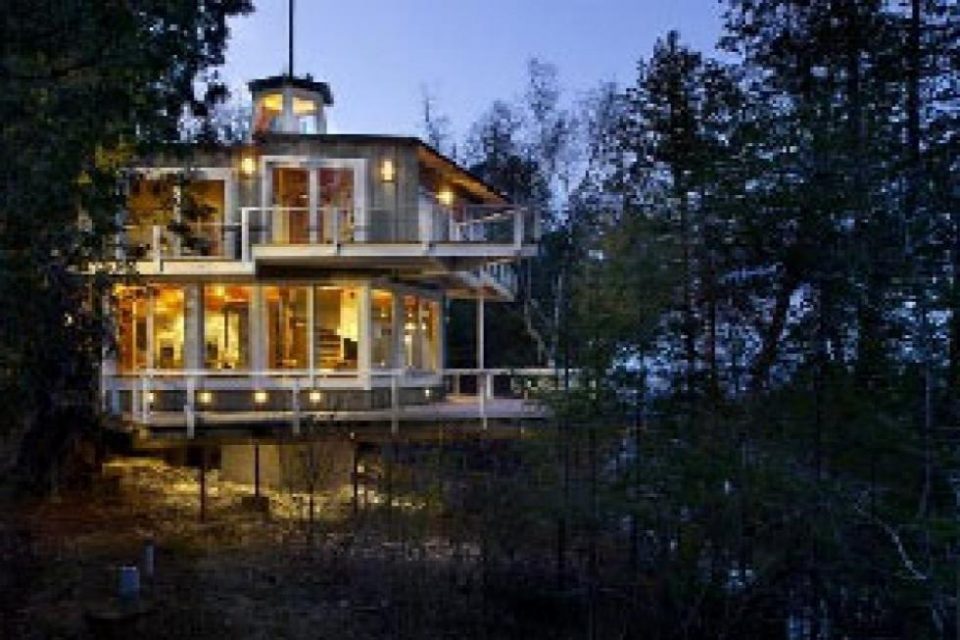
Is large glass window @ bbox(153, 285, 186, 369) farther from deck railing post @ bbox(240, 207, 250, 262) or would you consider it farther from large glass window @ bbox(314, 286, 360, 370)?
large glass window @ bbox(314, 286, 360, 370)

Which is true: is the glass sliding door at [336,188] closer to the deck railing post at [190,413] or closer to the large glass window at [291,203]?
the large glass window at [291,203]

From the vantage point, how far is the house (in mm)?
21578

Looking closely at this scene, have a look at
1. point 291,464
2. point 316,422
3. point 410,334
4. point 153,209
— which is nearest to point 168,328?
point 291,464

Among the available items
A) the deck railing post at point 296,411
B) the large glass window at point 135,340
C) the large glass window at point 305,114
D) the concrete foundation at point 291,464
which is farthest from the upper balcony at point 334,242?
the large glass window at point 305,114

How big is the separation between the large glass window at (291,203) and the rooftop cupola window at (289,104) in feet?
10.6

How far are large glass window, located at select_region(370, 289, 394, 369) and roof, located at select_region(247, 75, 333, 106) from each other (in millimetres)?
5993

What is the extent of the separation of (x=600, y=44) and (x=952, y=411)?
18098 centimetres

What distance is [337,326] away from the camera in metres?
23.2

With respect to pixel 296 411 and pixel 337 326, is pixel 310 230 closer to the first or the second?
pixel 337 326

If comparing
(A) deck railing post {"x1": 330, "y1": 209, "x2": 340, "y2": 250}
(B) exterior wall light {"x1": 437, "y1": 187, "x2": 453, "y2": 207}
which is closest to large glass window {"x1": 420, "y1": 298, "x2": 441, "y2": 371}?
(B) exterior wall light {"x1": 437, "y1": 187, "x2": 453, "y2": 207}

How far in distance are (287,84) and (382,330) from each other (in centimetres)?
670

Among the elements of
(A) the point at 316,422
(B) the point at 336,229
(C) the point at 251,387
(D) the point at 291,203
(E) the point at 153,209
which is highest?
(D) the point at 291,203

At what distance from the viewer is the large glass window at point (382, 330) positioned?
23.5 m

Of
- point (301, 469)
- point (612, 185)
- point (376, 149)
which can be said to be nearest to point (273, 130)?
point (376, 149)
